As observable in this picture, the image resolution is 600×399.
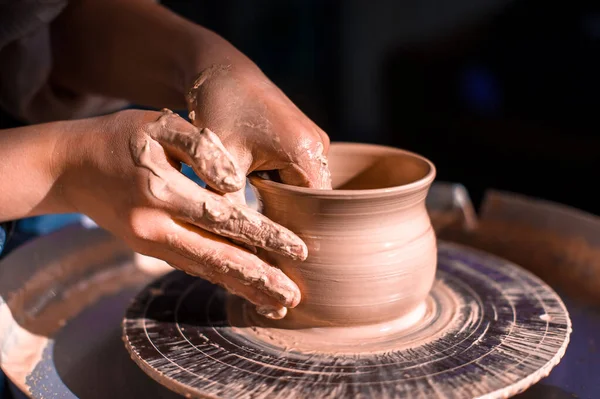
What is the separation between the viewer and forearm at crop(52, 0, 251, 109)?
1.43m

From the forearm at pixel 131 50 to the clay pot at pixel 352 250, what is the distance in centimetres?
42

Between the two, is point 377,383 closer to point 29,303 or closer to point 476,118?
point 29,303

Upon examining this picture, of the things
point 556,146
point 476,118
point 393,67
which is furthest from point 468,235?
point 393,67

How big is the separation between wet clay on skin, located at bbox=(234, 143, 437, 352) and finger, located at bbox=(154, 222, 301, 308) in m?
0.05

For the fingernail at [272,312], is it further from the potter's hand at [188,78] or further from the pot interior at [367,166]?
the pot interior at [367,166]

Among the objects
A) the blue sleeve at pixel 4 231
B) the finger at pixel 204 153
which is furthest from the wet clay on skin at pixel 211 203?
the blue sleeve at pixel 4 231

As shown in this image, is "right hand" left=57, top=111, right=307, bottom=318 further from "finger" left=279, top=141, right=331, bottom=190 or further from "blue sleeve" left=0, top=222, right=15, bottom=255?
"blue sleeve" left=0, top=222, right=15, bottom=255

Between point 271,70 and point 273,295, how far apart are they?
13.3ft

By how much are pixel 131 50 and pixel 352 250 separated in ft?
2.89

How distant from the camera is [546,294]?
1332 mm

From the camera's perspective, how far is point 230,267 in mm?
1079

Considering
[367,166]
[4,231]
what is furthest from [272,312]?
[4,231]

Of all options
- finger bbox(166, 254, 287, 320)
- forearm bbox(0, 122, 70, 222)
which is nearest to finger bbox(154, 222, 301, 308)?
finger bbox(166, 254, 287, 320)

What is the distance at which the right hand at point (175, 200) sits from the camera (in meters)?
1.03
